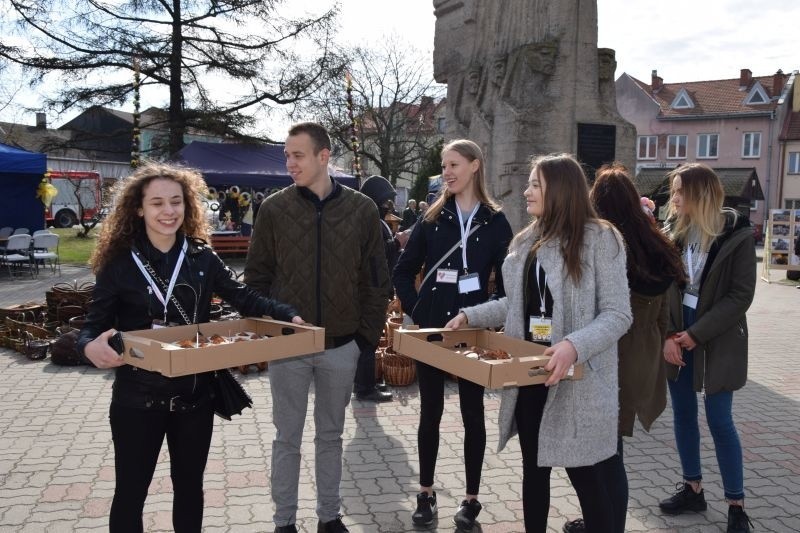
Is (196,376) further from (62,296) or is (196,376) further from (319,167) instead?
(62,296)

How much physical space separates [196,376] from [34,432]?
336 centimetres

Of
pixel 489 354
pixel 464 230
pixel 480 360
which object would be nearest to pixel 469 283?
pixel 464 230

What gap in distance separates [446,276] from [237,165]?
54.9 ft

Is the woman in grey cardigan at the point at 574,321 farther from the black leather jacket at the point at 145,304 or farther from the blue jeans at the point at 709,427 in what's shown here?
the black leather jacket at the point at 145,304

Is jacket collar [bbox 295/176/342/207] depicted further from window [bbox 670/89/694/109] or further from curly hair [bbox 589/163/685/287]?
window [bbox 670/89/694/109]

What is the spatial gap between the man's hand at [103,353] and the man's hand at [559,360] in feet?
5.14

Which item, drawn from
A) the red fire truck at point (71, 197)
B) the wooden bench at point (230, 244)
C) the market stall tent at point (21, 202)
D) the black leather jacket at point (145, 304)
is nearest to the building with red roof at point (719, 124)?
the wooden bench at point (230, 244)

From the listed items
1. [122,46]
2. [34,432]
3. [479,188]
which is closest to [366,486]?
[479,188]

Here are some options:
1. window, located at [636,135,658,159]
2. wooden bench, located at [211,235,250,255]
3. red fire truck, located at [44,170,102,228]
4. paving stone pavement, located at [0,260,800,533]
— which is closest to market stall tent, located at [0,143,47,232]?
wooden bench, located at [211,235,250,255]

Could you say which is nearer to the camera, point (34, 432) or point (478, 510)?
point (478, 510)

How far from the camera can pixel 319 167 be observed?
Result: 11.1 ft

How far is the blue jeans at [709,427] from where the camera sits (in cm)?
363

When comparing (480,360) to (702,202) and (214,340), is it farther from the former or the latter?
(702,202)

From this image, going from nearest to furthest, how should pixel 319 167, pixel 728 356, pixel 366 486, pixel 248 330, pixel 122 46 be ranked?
pixel 248 330 → pixel 319 167 → pixel 728 356 → pixel 366 486 → pixel 122 46
